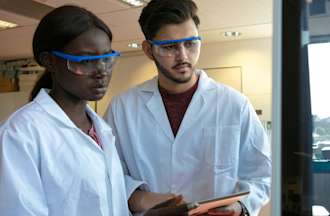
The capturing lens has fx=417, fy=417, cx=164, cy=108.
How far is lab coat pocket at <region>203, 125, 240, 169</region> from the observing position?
146 cm

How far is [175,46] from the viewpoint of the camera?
145cm

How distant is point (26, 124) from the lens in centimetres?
104

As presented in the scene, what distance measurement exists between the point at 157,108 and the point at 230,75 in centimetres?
411

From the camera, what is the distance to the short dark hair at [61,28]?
3.79ft

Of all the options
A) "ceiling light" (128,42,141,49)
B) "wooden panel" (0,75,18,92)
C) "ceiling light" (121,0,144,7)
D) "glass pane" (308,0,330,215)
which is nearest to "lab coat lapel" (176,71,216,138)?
"glass pane" (308,0,330,215)

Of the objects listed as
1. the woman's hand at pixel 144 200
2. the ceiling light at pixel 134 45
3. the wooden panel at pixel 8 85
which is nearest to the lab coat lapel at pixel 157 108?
the woman's hand at pixel 144 200

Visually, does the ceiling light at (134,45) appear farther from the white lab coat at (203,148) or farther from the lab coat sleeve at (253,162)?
the lab coat sleeve at (253,162)

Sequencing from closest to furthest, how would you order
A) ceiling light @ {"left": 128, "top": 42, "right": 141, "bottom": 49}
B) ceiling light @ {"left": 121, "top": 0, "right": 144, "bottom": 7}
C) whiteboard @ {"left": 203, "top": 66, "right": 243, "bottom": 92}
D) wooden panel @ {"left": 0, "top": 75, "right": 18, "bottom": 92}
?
ceiling light @ {"left": 121, "top": 0, "right": 144, "bottom": 7} < whiteboard @ {"left": 203, "top": 66, "right": 243, "bottom": 92} < ceiling light @ {"left": 128, "top": 42, "right": 141, "bottom": 49} < wooden panel @ {"left": 0, "top": 75, "right": 18, "bottom": 92}

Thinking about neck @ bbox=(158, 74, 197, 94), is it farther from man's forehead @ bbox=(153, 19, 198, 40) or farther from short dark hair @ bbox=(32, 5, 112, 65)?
short dark hair @ bbox=(32, 5, 112, 65)

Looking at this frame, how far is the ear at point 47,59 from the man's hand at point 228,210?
63 centimetres

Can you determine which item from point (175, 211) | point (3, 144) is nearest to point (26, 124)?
point (3, 144)

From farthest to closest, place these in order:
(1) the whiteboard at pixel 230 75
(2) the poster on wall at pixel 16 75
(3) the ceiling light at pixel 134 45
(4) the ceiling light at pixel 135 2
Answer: (2) the poster on wall at pixel 16 75, (3) the ceiling light at pixel 134 45, (1) the whiteboard at pixel 230 75, (4) the ceiling light at pixel 135 2

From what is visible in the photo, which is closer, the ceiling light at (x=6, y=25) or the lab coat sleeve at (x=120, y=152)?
the lab coat sleeve at (x=120, y=152)

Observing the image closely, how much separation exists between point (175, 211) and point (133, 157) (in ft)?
1.65
